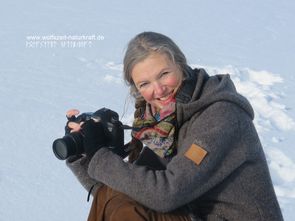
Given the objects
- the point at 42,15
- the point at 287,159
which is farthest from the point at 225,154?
the point at 42,15

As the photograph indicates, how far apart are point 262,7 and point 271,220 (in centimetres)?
498

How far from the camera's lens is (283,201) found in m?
2.22

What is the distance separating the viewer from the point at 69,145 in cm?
143

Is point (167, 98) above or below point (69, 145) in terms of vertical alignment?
above

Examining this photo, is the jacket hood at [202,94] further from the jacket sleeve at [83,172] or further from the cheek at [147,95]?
the jacket sleeve at [83,172]

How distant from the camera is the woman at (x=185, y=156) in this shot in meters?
1.26

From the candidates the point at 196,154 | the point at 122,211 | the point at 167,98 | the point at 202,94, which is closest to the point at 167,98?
the point at 167,98

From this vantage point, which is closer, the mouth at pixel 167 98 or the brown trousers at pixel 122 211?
the brown trousers at pixel 122 211

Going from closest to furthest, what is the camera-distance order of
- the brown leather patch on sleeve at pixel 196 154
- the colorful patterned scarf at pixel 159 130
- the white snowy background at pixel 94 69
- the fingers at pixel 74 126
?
1. the brown leather patch on sleeve at pixel 196 154
2. the colorful patterned scarf at pixel 159 130
3. the fingers at pixel 74 126
4. the white snowy background at pixel 94 69

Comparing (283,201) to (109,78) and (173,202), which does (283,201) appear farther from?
(109,78)

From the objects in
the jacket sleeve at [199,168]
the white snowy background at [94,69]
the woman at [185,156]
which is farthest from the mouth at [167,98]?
the white snowy background at [94,69]

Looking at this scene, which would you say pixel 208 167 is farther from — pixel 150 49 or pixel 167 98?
pixel 150 49

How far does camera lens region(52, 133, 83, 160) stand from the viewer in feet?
4.70

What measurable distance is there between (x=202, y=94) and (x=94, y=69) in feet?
7.91
